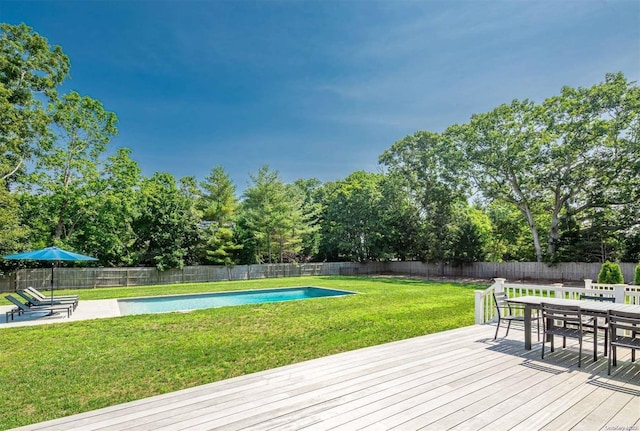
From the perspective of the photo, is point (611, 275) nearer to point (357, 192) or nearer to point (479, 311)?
point (479, 311)

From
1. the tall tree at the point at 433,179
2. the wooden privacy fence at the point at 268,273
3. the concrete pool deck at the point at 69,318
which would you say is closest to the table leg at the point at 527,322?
the concrete pool deck at the point at 69,318

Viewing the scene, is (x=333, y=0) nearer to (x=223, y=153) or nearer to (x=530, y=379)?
(x=530, y=379)

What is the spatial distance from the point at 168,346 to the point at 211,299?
8.68 meters

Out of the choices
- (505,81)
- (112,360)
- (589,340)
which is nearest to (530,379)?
(589,340)

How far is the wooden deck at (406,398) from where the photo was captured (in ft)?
8.61

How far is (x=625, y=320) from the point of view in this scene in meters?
3.67

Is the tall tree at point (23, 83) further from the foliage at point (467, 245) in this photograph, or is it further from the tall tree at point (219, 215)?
the foliage at point (467, 245)

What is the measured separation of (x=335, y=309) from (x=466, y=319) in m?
3.32

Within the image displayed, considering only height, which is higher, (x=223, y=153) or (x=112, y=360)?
(x=223, y=153)

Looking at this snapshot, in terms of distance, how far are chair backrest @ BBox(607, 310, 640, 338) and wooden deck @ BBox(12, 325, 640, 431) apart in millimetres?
522

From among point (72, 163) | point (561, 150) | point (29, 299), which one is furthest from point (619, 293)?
point (72, 163)

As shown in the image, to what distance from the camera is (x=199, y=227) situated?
22.8 m

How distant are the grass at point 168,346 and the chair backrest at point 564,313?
7.27ft

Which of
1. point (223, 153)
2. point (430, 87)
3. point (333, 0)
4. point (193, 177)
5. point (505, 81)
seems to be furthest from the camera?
point (193, 177)
